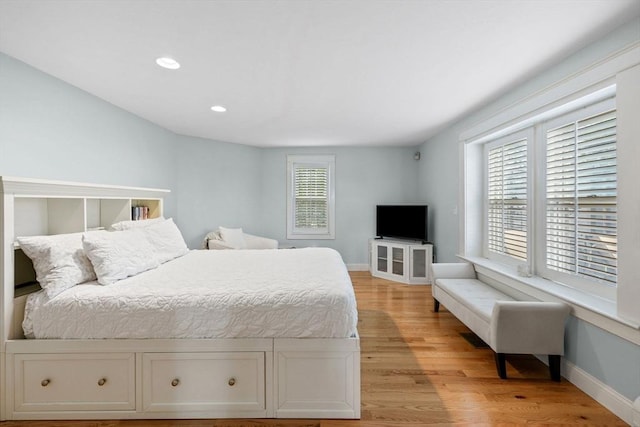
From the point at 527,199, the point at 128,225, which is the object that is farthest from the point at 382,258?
the point at 128,225

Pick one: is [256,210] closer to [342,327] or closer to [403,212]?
[403,212]

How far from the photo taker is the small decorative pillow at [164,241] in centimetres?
263

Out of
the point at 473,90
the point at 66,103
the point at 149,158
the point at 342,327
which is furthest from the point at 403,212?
the point at 66,103

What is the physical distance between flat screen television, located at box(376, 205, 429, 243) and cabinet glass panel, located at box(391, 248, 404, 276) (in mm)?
309

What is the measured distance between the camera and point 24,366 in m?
1.71

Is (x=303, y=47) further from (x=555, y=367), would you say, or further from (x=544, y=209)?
(x=555, y=367)

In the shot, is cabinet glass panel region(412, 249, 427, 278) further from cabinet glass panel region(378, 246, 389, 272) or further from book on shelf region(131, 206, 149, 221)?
book on shelf region(131, 206, 149, 221)

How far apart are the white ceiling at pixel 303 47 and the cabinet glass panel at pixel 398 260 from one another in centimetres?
240

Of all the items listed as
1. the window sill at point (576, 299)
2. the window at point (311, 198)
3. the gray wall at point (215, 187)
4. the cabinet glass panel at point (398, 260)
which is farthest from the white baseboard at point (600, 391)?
the gray wall at point (215, 187)

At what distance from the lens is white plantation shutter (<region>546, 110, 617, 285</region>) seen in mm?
1970

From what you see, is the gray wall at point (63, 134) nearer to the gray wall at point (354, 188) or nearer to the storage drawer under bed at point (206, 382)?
the storage drawer under bed at point (206, 382)

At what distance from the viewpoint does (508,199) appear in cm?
308

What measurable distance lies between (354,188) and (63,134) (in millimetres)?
4255

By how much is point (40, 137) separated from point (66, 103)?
1.41ft
